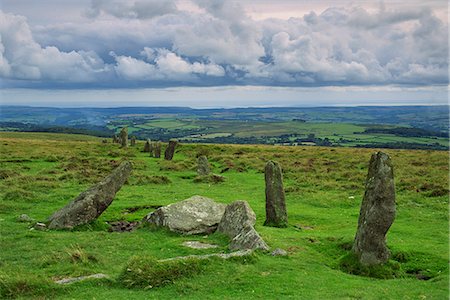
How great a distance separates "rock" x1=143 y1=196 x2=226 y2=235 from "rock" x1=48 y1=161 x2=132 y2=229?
2568mm

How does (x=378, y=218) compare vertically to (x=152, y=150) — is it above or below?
above

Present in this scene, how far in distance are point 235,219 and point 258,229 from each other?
4.89 ft

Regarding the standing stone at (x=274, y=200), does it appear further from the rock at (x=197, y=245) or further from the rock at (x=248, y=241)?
the rock at (x=197, y=245)

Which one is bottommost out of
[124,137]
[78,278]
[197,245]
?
[197,245]

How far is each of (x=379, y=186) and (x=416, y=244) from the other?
4.99 metres

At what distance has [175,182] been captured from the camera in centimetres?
4091

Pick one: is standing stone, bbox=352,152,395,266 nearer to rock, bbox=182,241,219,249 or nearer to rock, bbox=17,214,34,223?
rock, bbox=182,241,219,249

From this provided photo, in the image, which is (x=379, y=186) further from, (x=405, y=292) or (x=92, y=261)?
(x=92, y=261)

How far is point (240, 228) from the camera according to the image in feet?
67.7

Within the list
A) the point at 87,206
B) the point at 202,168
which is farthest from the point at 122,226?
the point at 202,168

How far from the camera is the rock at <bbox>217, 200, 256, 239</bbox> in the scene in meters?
20.8

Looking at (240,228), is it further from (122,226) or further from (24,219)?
(24,219)

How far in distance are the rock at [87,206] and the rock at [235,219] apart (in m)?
6.66

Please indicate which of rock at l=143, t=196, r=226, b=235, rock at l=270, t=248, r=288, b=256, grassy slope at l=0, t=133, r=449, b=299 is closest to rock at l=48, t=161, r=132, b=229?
grassy slope at l=0, t=133, r=449, b=299
